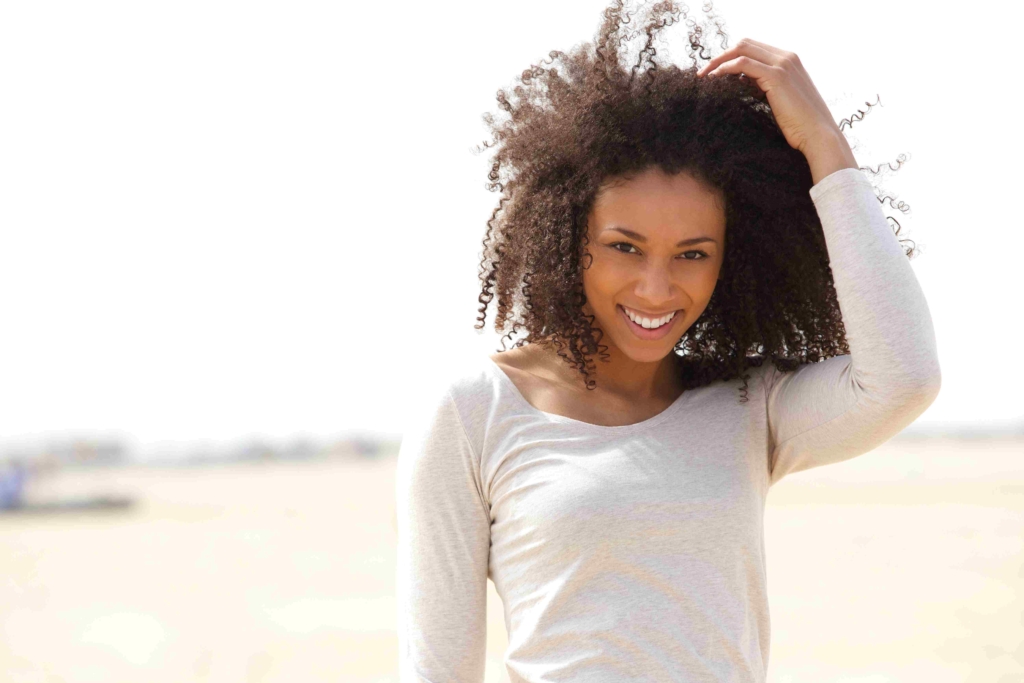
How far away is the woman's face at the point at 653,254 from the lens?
203 cm

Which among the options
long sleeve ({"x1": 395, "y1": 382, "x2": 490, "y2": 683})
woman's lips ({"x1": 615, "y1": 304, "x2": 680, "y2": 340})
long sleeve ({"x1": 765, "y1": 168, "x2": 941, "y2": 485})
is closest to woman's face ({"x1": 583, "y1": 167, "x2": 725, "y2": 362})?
woman's lips ({"x1": 615, "y1": 304, "x2": 680, "y2": 340})

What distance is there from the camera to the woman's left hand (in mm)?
2070

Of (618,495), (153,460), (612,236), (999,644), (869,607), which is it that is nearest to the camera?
(618,495)

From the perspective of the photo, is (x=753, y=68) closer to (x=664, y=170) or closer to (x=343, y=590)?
(x=664, y=170)

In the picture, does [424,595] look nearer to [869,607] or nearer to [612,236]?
[612,236]

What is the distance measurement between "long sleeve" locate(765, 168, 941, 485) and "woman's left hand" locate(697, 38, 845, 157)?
11 cm

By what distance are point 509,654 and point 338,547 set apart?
557 inches

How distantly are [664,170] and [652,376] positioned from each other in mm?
422

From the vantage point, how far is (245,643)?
33.6 feet

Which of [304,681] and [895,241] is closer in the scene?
[895,241]

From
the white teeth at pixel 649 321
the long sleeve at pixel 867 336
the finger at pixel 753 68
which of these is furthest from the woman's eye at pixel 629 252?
the finger at pixel 753 68

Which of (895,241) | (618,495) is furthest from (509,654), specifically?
(895,241)

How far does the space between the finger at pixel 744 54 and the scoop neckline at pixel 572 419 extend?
662mm

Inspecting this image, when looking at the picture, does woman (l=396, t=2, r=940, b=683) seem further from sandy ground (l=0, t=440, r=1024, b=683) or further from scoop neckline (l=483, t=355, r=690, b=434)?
sandy ground (l=0, t=440, r=1024, b=683)
